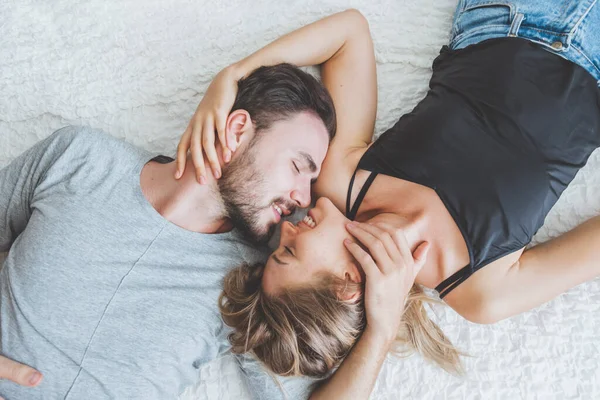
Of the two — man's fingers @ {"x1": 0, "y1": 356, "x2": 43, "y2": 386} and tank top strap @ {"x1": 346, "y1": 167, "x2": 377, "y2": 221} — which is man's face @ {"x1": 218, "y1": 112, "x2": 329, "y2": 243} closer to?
tank top strap @ {"x1": 346, "y1": 167, "x2": 377, "y2": 221}

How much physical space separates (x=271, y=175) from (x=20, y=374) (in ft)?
2.39

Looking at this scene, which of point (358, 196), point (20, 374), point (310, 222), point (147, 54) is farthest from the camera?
point (147, 54)

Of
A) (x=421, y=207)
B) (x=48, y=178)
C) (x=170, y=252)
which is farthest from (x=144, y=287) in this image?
(x=421, y=207)

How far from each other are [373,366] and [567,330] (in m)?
0.60

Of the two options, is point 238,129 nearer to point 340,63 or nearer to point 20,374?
point 340,63

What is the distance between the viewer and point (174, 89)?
151 cm

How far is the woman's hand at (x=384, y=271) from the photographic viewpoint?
1123 millimetres

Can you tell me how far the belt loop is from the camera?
129cm

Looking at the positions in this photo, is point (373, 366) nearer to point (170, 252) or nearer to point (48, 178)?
point (170, 252)

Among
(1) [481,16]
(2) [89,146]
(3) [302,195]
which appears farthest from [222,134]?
(1) [481,16]

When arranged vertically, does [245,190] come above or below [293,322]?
above

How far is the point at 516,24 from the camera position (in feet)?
4.26

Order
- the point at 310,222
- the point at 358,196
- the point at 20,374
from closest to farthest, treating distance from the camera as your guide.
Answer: the point at 20,374 < the point at 310,222 < the point at 358,196

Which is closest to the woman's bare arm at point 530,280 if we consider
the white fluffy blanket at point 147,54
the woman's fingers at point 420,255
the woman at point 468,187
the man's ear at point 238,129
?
the woman at point 468,187
